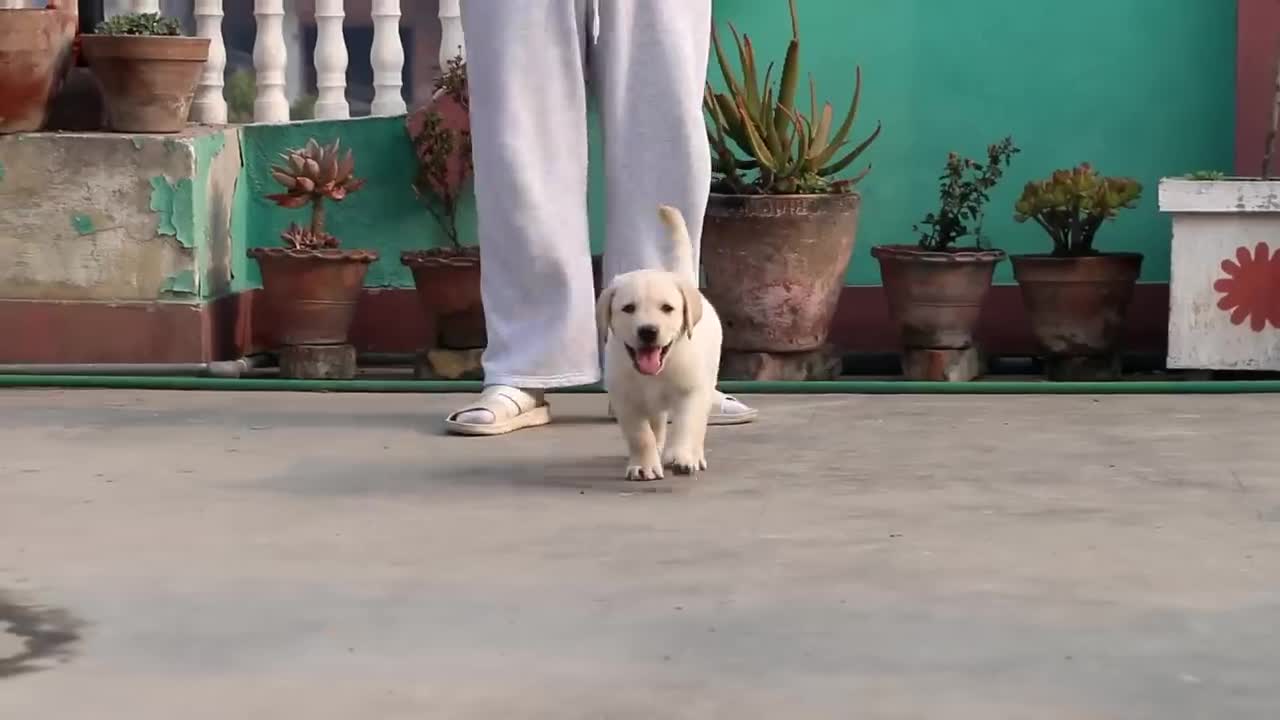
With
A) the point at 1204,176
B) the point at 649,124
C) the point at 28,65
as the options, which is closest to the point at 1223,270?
the point at 1204,176

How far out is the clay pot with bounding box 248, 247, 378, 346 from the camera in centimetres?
419

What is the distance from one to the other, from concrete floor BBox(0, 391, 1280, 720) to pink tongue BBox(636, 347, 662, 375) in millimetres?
168

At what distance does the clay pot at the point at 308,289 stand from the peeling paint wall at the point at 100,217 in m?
0.18

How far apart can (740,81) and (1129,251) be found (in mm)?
932

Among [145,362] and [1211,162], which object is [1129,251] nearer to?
[1211,162]

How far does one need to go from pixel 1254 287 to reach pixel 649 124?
1423 millimetres

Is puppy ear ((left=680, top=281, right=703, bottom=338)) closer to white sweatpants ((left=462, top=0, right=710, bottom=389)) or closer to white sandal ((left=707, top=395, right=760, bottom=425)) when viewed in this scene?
white sweatpants ((left=462, top=0, right=710, bottom=389))

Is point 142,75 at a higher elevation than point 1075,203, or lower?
higher

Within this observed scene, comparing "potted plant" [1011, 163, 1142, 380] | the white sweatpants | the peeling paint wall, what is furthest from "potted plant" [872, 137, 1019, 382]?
the peeling paint wall

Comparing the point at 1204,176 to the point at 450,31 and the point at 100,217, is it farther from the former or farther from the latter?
the point at 100,217

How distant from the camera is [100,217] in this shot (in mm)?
4062

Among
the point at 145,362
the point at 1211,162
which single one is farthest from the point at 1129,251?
the point at 145,362

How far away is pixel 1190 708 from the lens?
64.7 inches

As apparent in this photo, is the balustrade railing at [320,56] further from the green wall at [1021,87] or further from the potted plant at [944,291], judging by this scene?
the potted plant at [944,291]
